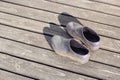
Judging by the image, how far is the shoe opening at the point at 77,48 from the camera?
2.07 meters

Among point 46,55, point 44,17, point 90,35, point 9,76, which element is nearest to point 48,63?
point 46,55

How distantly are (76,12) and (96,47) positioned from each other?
632 mm

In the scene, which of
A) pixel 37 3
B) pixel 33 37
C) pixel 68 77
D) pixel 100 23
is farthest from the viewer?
pixel 37 3

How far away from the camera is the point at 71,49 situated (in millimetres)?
2049

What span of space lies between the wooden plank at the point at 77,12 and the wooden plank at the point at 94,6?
58mm

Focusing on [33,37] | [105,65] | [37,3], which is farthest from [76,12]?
[105,65]

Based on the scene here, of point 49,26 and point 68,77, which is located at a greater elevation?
point 49,26

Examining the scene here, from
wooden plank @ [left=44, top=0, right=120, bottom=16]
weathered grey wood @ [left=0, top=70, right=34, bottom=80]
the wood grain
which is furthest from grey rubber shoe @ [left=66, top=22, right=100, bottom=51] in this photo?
weathered grey wood @ [left=0, top=70, right=34, bottom=80]

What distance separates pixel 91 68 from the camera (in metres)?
2.07

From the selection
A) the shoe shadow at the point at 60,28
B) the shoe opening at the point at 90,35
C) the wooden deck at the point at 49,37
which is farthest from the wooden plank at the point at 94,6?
the shoe opening at the point at 90,35

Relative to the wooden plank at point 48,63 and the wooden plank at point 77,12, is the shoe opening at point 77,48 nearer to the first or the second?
the wooden plank at point 48,63

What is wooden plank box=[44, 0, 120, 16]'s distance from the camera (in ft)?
8.81

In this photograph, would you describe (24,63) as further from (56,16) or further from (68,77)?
(56,16)

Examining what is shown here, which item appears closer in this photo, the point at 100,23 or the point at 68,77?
the point at 68,77
